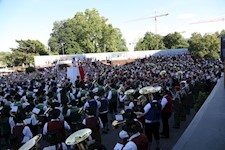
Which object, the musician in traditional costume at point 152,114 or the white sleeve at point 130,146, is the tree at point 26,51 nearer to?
the musician in traditional costume at point 152,114

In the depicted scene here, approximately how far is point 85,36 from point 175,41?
22.1 meters

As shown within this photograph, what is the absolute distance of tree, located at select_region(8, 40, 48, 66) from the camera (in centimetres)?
4709

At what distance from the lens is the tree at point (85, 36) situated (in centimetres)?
5169

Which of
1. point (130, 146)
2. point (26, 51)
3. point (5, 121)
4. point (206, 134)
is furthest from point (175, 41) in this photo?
point (130, 146)

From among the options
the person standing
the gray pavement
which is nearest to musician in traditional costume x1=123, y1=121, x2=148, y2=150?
the gray pavement

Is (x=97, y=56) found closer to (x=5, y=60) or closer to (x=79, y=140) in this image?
(x=79, y=140)

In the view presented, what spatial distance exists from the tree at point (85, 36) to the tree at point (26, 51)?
15.3 ft

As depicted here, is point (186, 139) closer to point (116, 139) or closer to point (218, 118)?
point (218, 118)

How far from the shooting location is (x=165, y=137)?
6789 mm

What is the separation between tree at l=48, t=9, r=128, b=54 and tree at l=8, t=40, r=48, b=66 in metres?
4.67

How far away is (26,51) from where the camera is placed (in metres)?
49.6

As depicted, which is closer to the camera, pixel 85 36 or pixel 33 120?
pixel 33 120

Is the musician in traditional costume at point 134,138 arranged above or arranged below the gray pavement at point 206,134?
above

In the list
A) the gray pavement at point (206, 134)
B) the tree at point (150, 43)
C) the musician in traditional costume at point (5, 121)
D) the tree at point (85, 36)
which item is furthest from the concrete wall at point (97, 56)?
the gray pavement at point (206, 134)
